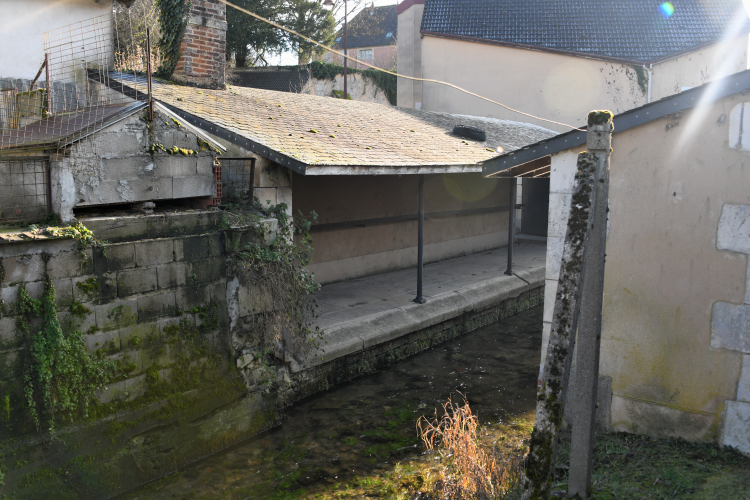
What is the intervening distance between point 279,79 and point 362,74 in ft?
10.6

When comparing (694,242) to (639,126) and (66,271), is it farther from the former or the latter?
(66,271)

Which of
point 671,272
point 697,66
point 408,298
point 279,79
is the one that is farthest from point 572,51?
point 671,272

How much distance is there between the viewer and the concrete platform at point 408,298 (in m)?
7.32

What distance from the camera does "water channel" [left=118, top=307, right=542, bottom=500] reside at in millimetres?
4980

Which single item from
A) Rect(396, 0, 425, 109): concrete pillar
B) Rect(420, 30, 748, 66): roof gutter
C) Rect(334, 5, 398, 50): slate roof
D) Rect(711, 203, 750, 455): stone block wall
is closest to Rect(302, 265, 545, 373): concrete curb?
Rect(711, 203, 750, 455): stone block wall

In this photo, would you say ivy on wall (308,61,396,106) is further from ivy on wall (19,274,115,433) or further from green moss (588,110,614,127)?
green moss (588,110,614,127)

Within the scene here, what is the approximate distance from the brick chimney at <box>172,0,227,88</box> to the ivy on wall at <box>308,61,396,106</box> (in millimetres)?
14739

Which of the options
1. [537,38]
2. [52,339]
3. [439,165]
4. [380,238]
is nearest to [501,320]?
[380,238]

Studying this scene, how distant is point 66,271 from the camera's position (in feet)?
15.0

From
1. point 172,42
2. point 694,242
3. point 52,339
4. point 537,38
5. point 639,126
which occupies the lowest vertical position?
point 52,339

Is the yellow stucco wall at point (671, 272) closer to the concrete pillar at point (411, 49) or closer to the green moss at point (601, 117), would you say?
the green moss at point (601, 117)

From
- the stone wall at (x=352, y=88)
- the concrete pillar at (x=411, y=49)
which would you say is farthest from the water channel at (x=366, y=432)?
the stone wall at (x=352, y=88)

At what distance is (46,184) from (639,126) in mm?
4701

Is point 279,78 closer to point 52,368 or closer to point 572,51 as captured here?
point 572,51
